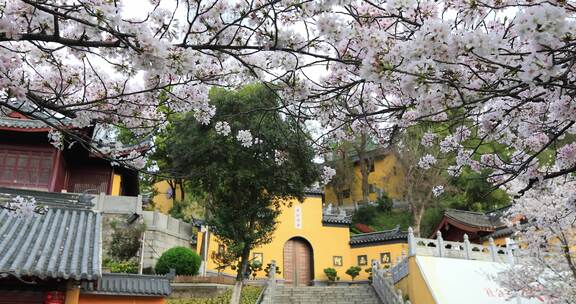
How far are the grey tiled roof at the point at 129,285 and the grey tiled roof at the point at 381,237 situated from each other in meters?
15.8

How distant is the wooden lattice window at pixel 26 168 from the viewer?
13238 mm

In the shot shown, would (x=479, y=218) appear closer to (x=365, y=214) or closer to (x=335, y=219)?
(x=335, y=219)

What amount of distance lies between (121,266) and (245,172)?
4.98 meters

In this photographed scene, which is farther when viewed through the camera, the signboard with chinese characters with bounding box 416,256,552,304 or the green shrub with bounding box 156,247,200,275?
the green shrub with bounding box 156,247,200,275

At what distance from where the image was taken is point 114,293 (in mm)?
7582

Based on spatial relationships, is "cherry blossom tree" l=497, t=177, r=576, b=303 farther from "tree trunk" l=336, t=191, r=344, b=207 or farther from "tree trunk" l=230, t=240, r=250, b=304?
"tree trunk" l=336, t=191, r=344, b=207

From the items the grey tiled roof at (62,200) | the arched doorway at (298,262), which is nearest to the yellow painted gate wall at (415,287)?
the arched doorway at (298,262)

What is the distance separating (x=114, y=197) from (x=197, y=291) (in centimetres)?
467

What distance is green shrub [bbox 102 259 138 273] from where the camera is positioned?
1383 cm

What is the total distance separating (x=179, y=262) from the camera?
14.7 m

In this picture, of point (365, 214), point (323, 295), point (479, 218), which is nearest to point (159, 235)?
point (323, 295)

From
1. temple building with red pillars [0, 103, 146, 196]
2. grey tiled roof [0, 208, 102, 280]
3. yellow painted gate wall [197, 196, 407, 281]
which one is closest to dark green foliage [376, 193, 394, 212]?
yellow painted gate wall [197, 196, 407, 281]

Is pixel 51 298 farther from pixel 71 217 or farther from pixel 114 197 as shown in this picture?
pixel 114 197

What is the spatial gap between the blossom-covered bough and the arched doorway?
1842cm
